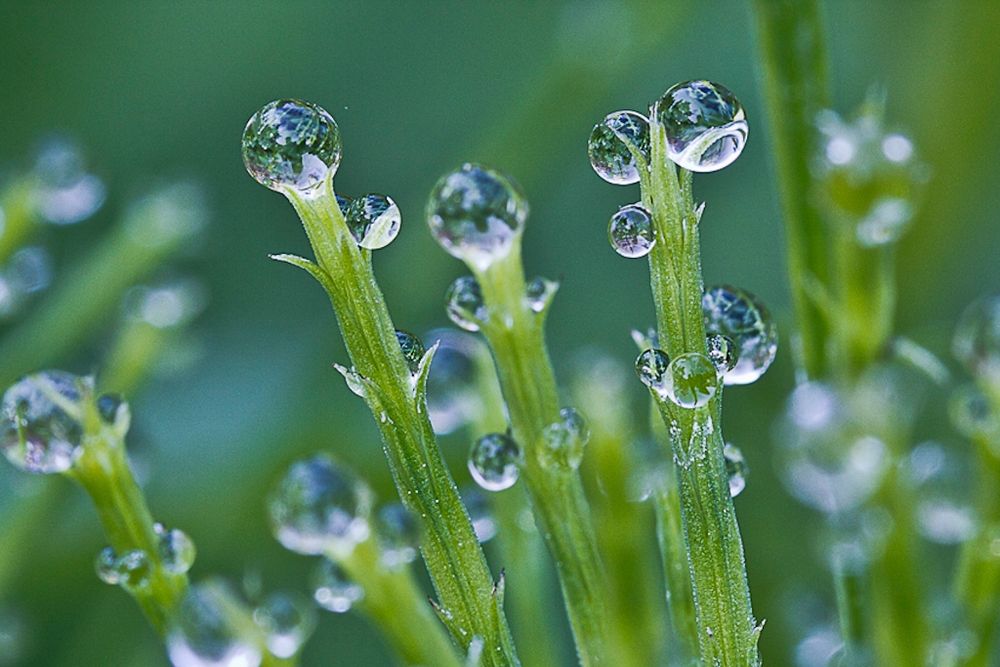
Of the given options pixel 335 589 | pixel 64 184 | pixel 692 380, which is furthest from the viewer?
pixel 64 184

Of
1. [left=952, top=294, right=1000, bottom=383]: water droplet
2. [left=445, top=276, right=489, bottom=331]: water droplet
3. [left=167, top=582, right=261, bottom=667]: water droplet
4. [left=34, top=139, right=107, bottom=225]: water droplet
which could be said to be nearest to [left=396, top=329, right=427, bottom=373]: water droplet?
[left=445, top=276, right=489, bottom=331]: water droplet

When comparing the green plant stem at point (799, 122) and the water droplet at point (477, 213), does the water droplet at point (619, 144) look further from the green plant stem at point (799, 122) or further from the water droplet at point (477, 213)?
the green plant stem at point (799, 122)

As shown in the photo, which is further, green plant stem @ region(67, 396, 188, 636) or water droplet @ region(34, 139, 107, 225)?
water droplet @ region(34, 139, 107, 225)

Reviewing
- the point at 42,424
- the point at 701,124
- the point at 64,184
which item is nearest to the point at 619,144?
the point at 701,124

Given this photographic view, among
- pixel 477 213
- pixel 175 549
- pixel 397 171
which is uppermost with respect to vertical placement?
pixel 477 213

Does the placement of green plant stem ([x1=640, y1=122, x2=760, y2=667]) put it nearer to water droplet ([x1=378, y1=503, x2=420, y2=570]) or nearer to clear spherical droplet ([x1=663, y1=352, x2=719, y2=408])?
clear spherical droplet ([x1=663, y1=352, x2=719, y2=408])

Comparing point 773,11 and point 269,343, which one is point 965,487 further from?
point 269,343

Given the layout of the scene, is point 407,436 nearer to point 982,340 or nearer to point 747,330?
point 747,330

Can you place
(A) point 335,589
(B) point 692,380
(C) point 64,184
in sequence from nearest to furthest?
(B) point 692,380 → (A) point 335,589 → (C) point 64,184
